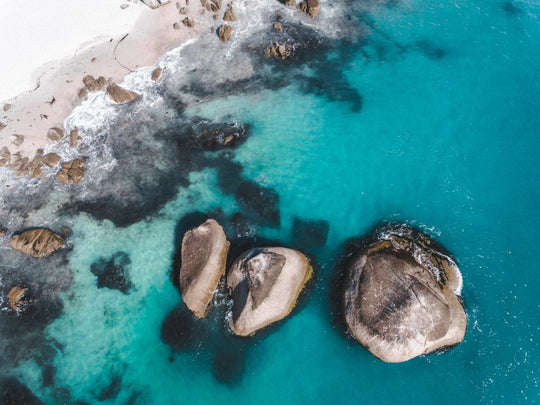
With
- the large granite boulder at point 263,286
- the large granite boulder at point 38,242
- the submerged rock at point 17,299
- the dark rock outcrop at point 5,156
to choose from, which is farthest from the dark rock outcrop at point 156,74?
the submerged rock at point 17,299

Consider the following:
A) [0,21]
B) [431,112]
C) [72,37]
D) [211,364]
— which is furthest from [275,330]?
[0,21]

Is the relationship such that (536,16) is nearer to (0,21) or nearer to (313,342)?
(313,342)

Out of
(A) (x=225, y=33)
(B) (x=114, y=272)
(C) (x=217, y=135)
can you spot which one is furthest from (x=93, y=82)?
(B) (x=114, y=272)

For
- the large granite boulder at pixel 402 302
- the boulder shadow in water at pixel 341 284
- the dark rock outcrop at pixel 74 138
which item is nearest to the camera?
the large granite boulder at pixel 402 302

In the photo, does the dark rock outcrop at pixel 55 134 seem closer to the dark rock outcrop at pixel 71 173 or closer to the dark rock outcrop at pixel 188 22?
the dark rock outcrop at pixel 71 173

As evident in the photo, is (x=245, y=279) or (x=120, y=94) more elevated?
(x=120, y=94)

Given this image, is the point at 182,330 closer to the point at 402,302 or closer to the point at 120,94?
the point at 402,302

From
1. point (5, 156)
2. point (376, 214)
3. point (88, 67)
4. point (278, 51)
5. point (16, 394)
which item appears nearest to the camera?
point (16, 394)
